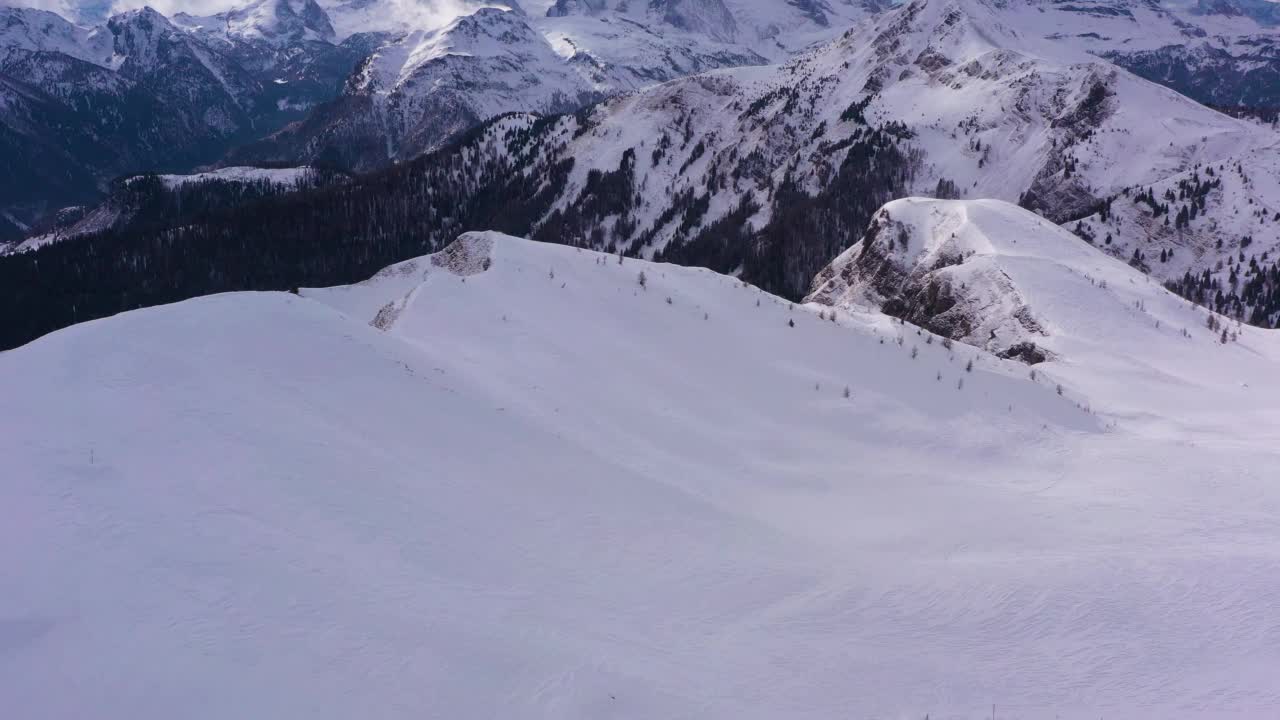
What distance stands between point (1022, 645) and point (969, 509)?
3.83 metres

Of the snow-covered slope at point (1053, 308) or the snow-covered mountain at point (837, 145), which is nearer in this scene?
the snow-covered slope at point (1053, 308)

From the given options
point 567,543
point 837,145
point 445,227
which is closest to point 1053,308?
point 567,543

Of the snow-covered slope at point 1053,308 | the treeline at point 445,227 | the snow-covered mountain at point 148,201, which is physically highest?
the snow-covered slope at point 1053,308

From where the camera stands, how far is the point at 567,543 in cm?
833

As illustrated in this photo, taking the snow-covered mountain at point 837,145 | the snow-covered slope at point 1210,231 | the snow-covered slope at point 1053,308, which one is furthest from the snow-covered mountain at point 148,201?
the snow-covered slope at point 1053,308

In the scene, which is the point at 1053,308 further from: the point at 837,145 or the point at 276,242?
the point at 276,242

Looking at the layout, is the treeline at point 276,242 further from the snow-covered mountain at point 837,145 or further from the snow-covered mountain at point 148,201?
the snow-covered mountain at point 148,201

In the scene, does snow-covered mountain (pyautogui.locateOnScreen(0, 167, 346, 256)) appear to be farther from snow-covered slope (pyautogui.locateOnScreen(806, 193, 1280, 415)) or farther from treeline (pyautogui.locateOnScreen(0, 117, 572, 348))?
snow-covered slope (pyautogui.locateOnScreen(806, 193, 1280, 415))

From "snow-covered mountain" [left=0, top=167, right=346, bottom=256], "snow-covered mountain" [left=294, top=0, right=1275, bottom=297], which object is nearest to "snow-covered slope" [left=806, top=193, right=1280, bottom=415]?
"snow-covered mountain" [left=294, top=0, right=1275, bottom=297]

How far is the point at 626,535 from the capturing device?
8.76 meters

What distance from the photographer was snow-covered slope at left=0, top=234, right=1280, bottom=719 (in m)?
5.69

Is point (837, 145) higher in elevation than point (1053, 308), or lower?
higher

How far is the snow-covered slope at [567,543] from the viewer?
18.7ft

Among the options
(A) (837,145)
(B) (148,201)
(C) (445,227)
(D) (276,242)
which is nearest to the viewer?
(A) (837,145)
